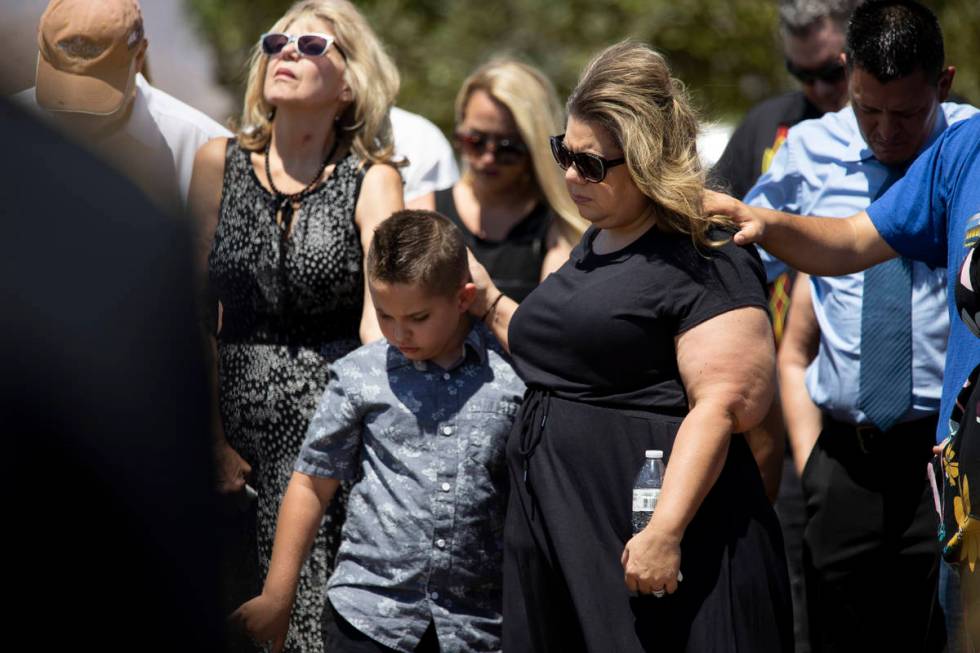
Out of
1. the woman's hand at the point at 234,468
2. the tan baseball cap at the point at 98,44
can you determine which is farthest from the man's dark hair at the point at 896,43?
the woman's hand at the point at 234,468

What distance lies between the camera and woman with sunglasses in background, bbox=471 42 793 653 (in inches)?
119

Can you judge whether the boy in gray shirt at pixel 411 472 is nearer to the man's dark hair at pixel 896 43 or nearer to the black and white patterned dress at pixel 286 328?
the black and white patterned dress at pixel 286 328

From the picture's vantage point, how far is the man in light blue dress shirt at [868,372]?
3.78 m

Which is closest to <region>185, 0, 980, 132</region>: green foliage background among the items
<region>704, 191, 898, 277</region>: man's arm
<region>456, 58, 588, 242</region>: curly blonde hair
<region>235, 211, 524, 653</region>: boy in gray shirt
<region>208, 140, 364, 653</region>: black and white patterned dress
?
<region>456, 58, 588, 242</region>: curly blonde hair

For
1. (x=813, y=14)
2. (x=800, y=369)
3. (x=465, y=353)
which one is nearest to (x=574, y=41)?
(x=813, y=14)

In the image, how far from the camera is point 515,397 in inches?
139

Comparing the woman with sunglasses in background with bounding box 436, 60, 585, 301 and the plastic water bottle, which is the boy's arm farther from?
the woman with sunglasses in background with bounding box 436, 60, 585, 301

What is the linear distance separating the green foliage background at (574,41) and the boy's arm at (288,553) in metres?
8.08

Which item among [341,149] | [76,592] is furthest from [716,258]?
[76,592]

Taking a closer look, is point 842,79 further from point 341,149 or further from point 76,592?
point 76,592

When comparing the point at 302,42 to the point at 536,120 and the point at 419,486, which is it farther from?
the point at 419,486

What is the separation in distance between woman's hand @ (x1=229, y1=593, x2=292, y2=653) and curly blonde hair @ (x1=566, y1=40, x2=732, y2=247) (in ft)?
4.36

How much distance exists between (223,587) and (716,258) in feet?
6.43

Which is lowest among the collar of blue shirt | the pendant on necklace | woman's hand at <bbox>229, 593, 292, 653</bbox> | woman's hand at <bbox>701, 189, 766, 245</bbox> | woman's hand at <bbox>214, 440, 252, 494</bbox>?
woman's hand at <bbox>229, 593, 292, 653</bbox>
